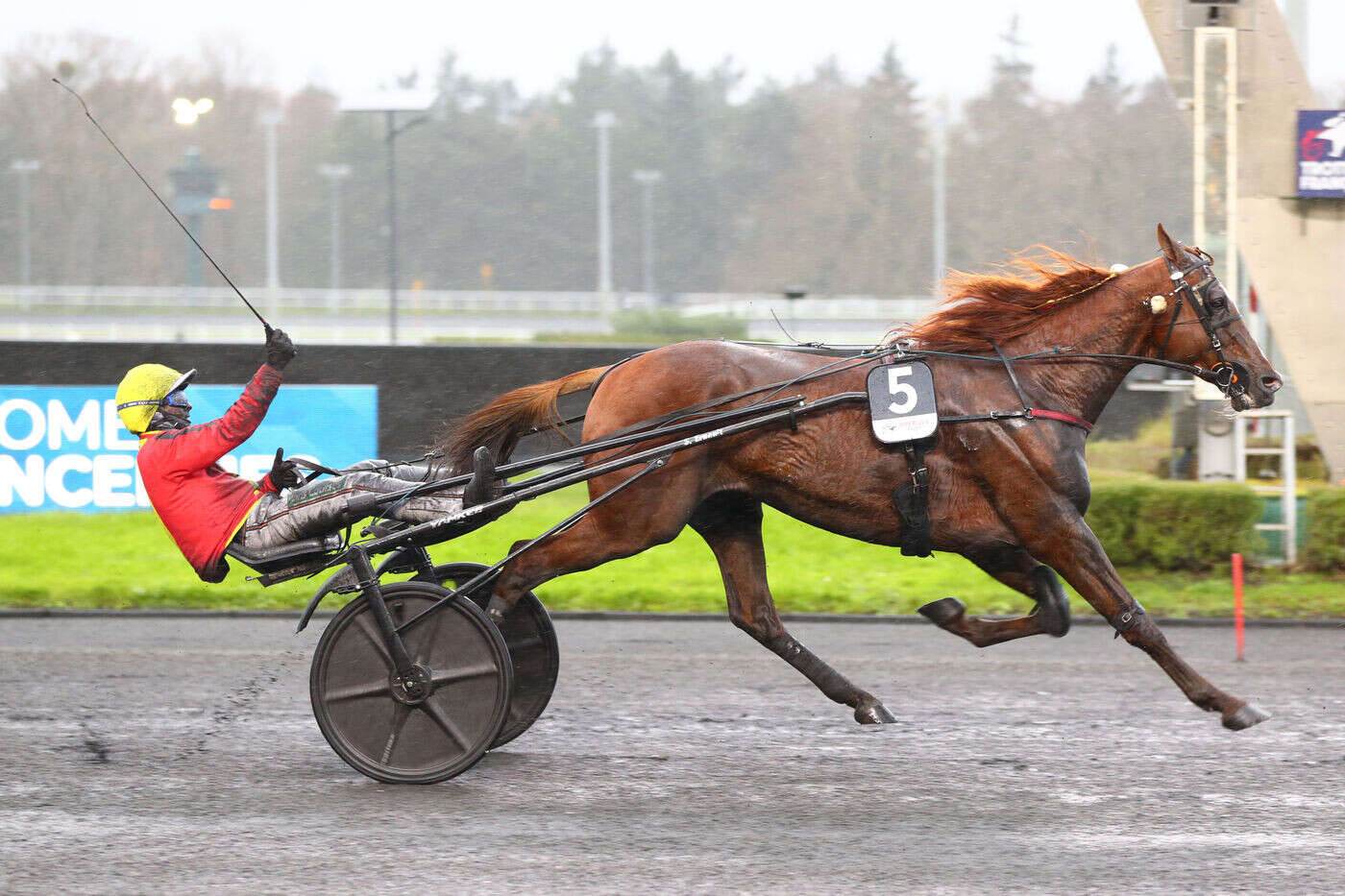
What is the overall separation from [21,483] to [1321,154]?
9.56m

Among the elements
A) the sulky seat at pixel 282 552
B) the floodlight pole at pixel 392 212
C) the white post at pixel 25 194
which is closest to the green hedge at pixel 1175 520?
the sulky seat at pixel 282 552

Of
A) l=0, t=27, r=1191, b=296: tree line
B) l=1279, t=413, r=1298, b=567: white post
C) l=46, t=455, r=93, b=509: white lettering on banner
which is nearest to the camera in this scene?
l=1279, t=413, r=1298, b=567: white post

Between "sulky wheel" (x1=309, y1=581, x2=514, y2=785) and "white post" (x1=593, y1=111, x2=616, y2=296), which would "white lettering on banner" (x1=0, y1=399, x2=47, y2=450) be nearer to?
"white post" (x1=593, y1=111, x2=616, y2=296)

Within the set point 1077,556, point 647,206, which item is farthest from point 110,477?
point 1077,556

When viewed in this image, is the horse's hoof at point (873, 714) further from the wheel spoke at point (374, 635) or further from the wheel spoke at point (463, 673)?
the wheel spoke at point (374, 635)

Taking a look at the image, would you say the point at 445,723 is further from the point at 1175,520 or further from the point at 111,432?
the point at 111,432

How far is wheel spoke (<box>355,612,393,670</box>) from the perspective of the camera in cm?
493

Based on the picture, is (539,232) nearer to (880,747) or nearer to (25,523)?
(25,523)

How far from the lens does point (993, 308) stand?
5375 mm

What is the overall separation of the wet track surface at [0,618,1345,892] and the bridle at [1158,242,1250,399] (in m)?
1.33

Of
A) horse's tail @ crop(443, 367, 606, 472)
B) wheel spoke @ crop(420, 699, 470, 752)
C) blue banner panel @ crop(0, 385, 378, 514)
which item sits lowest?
wheel spoke @ crop(420, 699, 470, 752)

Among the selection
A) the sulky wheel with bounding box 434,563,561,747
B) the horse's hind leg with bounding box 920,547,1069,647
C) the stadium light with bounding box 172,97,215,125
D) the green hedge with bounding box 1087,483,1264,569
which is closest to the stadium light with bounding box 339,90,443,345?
the stadium light with bounding box 172,97,215,125

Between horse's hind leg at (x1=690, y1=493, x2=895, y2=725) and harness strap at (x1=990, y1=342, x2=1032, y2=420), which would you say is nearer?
harness strap at (x1=990, y1=342, x2=1032, y2=420)

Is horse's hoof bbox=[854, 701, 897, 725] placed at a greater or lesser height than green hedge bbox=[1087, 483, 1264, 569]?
lesser
